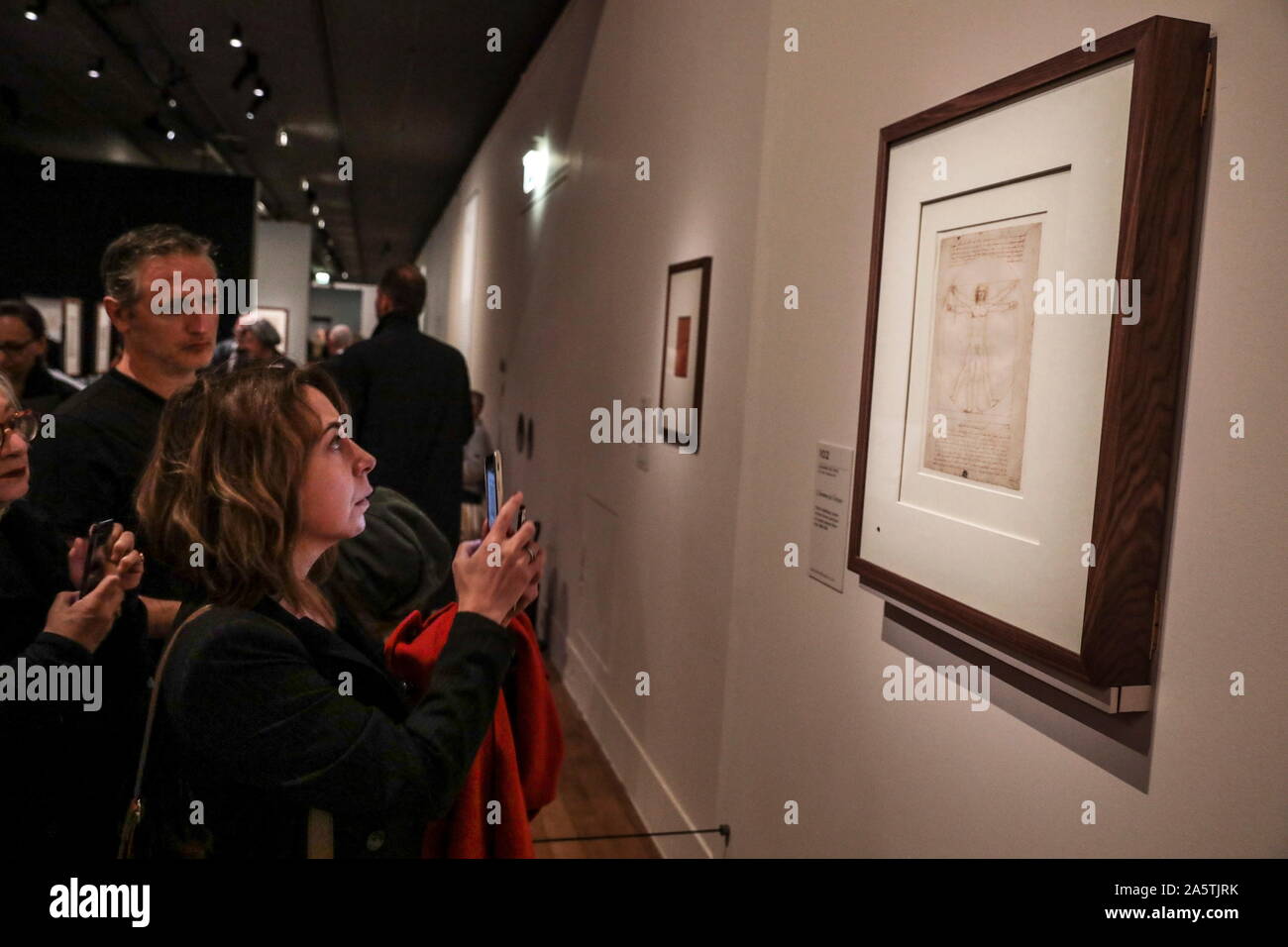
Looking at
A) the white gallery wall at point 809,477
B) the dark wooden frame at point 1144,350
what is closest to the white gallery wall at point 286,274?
the white gallery wall at point 809,477

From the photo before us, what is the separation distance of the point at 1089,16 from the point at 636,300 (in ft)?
9.19

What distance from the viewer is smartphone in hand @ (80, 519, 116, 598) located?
1609mm

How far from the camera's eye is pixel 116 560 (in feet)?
5.42

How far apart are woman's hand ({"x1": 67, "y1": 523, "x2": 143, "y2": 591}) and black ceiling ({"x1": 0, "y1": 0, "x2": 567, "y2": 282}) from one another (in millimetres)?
5295

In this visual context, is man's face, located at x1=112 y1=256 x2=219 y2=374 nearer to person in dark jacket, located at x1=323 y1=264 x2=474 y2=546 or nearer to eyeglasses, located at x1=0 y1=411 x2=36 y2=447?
eyeglasses, located at x1=0 y1=411 x2=36 y2=447

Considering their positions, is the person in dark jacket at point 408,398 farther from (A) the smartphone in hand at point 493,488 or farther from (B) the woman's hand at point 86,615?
(A) the smartphone in hand at point 493,488

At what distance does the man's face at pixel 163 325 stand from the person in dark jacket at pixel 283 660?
2.87 ft

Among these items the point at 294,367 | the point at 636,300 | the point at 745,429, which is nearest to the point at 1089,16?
the point at 294,367

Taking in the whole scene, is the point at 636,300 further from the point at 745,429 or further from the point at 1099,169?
the point at 1099,169

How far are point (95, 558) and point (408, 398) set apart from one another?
3.06 m

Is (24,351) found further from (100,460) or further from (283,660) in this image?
(283,660)

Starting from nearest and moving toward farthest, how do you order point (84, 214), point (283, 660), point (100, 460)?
point (283, 660)
point (100, 460)
point (84, 214)

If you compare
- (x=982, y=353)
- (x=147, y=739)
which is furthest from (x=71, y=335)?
(x=982, y=353)

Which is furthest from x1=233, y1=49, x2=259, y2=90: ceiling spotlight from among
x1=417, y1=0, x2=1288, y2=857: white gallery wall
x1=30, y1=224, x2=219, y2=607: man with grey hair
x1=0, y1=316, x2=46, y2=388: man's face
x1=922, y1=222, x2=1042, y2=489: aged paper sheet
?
x1=922, y1=222, x2=1042, y2=489: aged paper sheet
